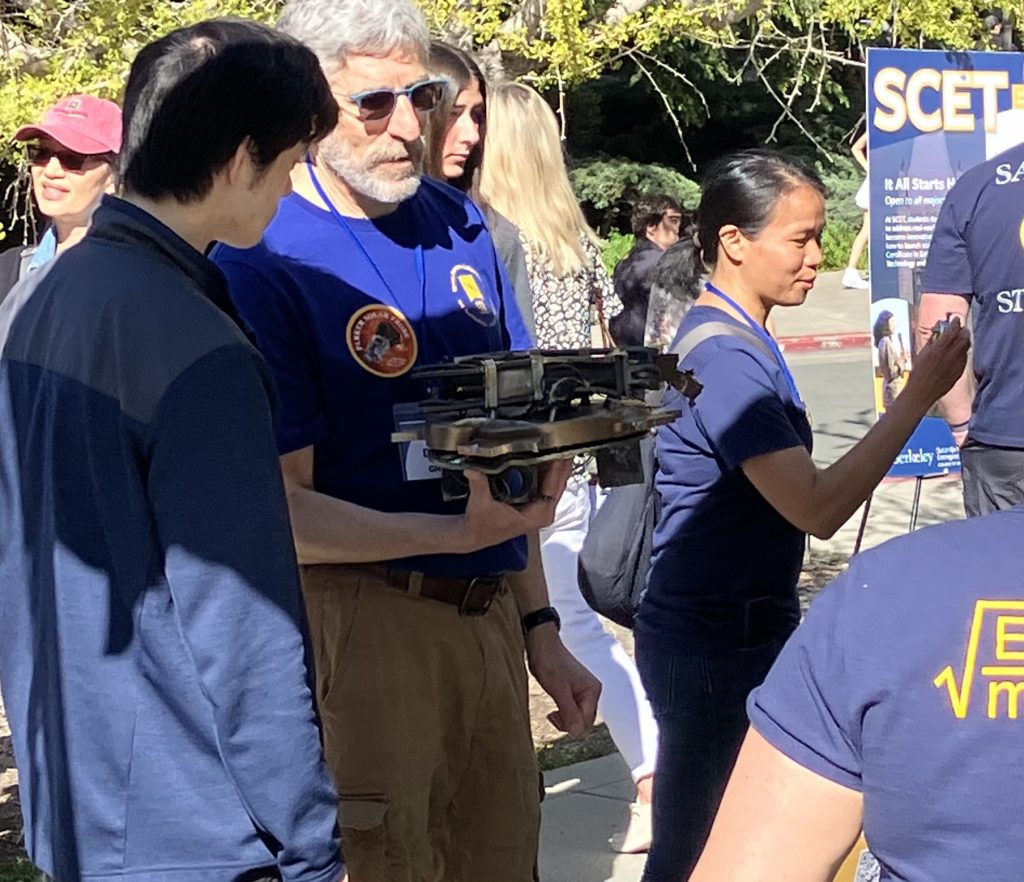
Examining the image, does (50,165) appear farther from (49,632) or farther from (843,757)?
(843,757)

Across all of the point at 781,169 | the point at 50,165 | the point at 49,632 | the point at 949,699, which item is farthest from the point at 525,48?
the point at 949,699

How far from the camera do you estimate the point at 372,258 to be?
8.64 feet

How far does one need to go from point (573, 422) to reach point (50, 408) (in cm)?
74

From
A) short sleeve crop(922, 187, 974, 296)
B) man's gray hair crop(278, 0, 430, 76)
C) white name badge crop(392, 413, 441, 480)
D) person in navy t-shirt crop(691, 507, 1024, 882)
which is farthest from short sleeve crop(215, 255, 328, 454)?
short sleeve crop(922, 187, 974, 296)

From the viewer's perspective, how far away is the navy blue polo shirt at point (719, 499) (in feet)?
10.0

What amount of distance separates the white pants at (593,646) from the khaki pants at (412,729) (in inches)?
67.4

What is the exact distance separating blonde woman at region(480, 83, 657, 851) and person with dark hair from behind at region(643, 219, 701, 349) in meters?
0.98

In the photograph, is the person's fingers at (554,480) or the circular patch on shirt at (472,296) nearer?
the person's fingers at (554,480)

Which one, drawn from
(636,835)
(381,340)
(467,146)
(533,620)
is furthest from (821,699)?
(636,835)

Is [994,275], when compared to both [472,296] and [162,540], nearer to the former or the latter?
[472,296]

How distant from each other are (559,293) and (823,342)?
47.8 feet

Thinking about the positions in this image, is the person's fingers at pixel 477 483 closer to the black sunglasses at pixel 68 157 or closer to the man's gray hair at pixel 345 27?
the man's gray hair at pixel 345 27

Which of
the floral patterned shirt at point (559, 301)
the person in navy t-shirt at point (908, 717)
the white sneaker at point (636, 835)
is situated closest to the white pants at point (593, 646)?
the white sneaker at point (636, 835)

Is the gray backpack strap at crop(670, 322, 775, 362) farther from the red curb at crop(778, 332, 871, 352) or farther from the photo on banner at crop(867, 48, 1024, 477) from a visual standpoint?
the red curb at crop(778, 332, 871, 352)
